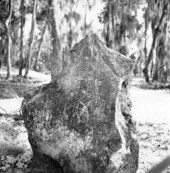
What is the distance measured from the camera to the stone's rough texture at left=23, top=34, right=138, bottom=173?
2.92 meters

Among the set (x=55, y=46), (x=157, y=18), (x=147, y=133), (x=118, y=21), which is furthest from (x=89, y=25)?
(x=147, y=133)

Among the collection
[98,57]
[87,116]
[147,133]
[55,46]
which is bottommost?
[147,133]

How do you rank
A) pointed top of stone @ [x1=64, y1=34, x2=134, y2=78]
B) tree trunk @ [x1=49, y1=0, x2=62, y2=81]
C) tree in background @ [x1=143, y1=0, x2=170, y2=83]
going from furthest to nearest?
tree in background @ [x1=143, y1=0, x2=170, y2=83] → tree trunk @ [x1=49, y1=0, x2=62, y2=81] → pointed top of stone @ [x1=64, y1=34, x2=134, y2=78]

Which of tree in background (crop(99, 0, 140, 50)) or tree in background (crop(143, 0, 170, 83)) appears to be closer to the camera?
tree in background (crop(143, 0, 170, 83))

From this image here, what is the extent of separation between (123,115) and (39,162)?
117cm

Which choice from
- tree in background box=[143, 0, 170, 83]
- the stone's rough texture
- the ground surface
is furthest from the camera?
tree in background box=[143, 0, 170, 83]

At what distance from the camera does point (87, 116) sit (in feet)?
9.78

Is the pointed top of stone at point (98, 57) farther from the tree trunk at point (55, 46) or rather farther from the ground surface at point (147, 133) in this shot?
the tree trunk at point (55, 46)

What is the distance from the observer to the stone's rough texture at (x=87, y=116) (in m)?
2.92

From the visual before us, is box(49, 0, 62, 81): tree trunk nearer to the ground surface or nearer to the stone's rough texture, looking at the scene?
the ground surface

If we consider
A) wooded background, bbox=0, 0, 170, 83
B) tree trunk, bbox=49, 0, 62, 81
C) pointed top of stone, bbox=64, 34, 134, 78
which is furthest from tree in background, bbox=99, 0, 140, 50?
pointed top of stone, bbox=64, 34, 134, 78

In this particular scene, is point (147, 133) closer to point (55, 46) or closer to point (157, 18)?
point (55, 46)

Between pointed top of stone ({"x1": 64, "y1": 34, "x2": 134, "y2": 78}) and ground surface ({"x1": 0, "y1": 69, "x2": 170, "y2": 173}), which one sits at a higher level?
pointed top of stone ({"x1": 64, "y1": 34, "x2": 134, "y2": 78})

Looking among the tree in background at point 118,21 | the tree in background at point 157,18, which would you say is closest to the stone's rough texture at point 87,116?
the tree in background at point 157,18
